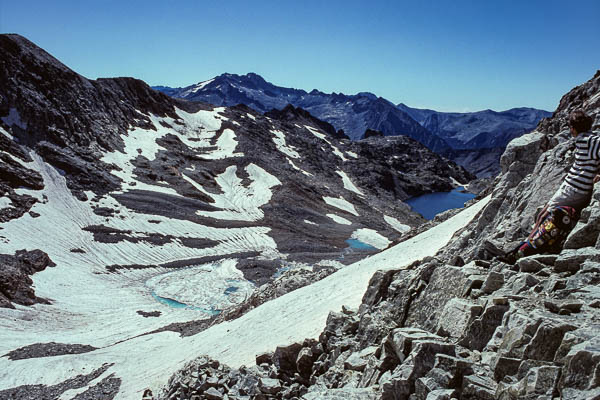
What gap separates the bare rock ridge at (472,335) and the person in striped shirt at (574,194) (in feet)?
1.04

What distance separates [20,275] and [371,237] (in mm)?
58115

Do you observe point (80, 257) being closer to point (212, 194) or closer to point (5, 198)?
point (5, 198)

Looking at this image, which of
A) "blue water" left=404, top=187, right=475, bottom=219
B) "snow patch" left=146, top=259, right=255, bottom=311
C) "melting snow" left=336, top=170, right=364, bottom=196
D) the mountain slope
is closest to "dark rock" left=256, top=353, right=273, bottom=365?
the mountain slope

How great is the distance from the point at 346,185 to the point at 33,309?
100726mm

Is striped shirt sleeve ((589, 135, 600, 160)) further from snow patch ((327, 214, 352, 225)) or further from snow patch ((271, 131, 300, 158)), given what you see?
snow patch ((271, 131, 300, 158))

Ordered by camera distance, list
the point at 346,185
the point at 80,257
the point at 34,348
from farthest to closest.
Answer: the point at 346,185 < the point at 80,257 < the point at 34,348

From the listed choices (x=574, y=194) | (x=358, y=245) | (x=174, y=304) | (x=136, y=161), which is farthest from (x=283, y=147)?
(x=574, y=194)

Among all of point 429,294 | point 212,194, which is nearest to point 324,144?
point 212,194

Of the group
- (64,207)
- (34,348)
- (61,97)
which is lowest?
(34,348)

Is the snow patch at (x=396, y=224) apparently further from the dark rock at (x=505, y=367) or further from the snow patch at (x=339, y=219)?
the dark rock at (x=505, y=367)

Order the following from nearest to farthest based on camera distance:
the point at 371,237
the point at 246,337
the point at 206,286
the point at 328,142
A: the point at 246,337 < the point at 206,286 < the point at 371,237 < the point at 328,142

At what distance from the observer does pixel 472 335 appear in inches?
296

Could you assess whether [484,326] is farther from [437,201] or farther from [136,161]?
[437,201]

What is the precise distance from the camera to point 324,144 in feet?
520
